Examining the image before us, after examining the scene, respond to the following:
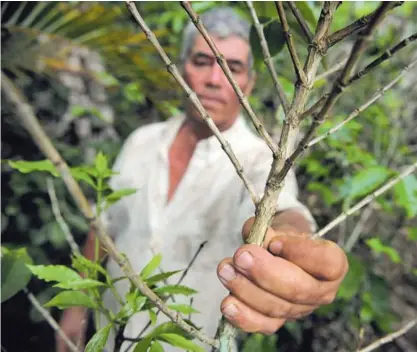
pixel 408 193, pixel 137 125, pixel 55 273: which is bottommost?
pixel 408 193

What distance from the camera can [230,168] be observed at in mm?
1312

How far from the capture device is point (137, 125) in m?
2.91

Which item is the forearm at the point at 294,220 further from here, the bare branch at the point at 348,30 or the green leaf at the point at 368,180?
the bare branch at the point at 348,30

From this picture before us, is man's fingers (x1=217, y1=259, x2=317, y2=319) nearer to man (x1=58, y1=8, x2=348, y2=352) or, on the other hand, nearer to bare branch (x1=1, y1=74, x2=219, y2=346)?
bare branch (x1=1, y1=74, x2=219, y2=346)

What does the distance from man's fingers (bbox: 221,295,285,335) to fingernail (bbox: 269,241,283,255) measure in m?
0.07

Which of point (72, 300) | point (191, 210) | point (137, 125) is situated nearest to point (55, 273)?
point (72, 300)

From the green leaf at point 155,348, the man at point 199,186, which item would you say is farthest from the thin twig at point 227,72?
the man at point 199,186

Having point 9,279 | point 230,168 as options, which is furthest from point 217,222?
point 9,279

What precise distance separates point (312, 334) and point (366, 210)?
66cm

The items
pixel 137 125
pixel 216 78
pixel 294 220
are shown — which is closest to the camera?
pixel 294 220

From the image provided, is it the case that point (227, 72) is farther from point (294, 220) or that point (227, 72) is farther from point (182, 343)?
point (294, 220)

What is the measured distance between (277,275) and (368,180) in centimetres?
74

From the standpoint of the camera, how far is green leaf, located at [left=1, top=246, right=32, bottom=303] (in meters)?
0.74

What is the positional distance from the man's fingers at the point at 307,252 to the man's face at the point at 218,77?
2.46 feet
